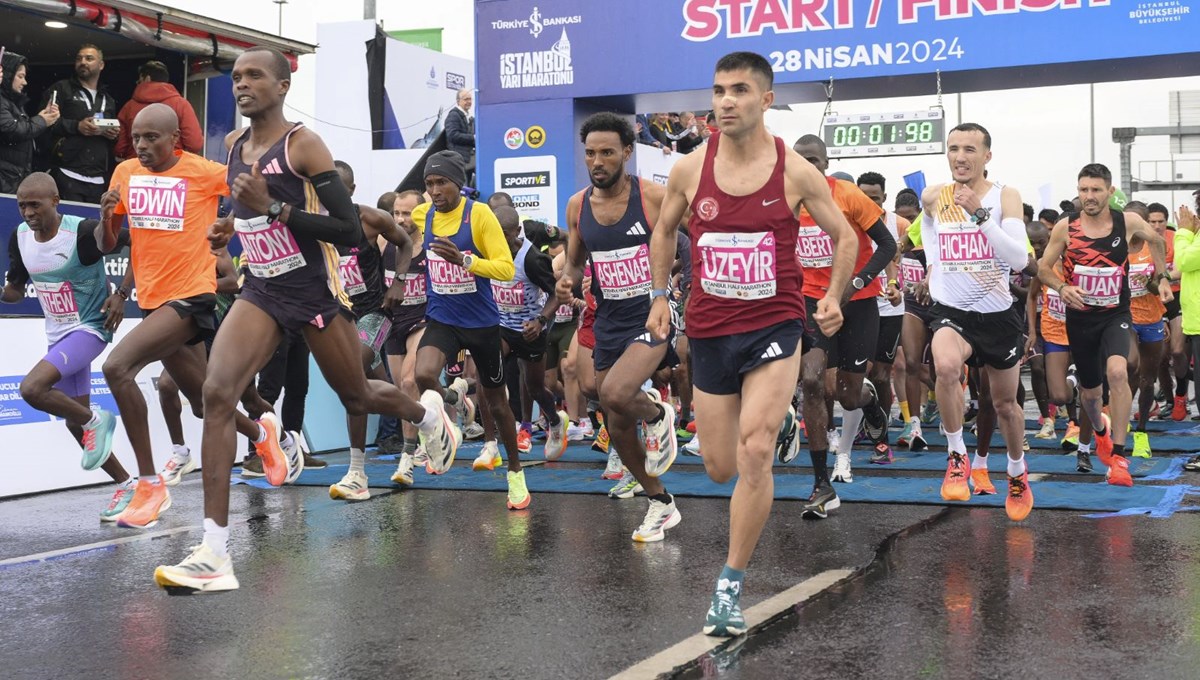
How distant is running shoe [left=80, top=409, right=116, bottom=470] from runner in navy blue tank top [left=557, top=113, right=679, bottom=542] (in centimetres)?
317

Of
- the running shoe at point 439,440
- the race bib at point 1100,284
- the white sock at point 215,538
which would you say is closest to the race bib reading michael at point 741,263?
the white sock at point 215,538

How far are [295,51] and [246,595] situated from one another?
9.97m

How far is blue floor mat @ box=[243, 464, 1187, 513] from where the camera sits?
8000mm

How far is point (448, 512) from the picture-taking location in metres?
8.18

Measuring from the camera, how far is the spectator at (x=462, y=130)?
64.5ft

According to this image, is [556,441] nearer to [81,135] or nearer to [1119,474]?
[1119,474]

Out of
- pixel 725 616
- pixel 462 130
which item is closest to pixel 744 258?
pixel 725 616

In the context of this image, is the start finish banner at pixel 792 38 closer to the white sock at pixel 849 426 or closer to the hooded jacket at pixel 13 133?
the hooded jacket at pixel 13 133

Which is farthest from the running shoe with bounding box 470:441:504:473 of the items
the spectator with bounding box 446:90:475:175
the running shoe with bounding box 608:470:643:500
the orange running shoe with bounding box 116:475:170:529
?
the spectator with bounding box 446:90:475:175

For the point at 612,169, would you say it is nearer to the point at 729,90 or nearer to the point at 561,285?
the point at 561,285

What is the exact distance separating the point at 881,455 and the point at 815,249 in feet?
9.54

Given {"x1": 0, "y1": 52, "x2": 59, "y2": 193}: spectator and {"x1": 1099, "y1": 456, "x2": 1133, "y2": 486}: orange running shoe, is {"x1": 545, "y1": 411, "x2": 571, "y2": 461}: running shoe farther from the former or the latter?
{"x1": 0, "y1": 52, "x2": 59, "y2": 193}: spectator

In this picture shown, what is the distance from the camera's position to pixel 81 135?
12773 mm

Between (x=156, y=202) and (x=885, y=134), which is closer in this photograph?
(x=156, y=202)
